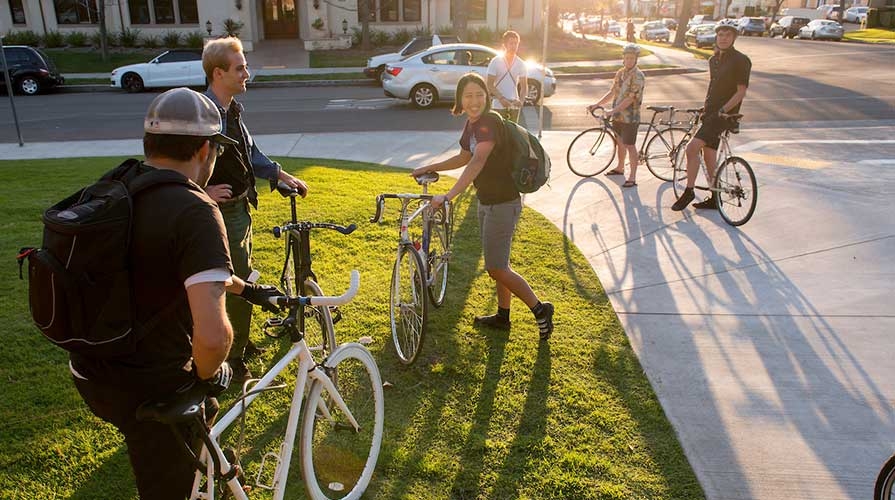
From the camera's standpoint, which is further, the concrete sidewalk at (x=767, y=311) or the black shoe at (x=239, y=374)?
the black shoe at (x=239, y=374)

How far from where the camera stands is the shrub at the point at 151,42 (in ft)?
99.6

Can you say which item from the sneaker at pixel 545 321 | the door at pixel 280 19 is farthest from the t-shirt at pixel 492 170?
the door at pixel 280 19

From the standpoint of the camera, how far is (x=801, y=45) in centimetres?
3722

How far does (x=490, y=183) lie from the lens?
180 inches

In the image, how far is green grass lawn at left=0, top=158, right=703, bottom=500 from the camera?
3.32m

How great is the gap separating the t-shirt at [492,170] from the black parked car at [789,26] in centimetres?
5179

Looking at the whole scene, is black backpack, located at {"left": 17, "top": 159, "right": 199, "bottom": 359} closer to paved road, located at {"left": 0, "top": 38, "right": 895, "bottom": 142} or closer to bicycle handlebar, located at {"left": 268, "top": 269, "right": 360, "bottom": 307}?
bicycle handlebar, located at {"left": 268, "top": 269, "right": 360, "bottom": 307}

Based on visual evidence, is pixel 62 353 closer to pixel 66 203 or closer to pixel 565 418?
pixel 66 203

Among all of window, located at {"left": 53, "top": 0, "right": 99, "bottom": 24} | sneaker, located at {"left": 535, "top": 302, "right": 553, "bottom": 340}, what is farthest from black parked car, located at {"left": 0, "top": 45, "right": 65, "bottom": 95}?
sneaker, located at {"left": 535, "top": 302, "right": 553, "bottom": 340}

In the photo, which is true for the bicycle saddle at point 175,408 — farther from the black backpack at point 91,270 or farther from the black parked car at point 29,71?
the black parked car at point 29,71

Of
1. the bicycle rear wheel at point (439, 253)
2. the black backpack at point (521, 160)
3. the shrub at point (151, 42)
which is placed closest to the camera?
the black backpack at point (521, 160)

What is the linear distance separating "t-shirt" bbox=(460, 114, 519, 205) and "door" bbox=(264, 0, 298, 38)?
3380 cm

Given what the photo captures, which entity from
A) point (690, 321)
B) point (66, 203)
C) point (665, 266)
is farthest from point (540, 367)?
point (66, 203)

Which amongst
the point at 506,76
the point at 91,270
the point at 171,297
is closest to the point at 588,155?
the point at 506,76
